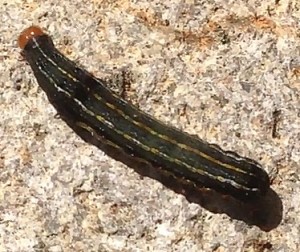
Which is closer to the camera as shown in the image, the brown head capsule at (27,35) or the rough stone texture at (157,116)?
the rough stone texture at (157,116)

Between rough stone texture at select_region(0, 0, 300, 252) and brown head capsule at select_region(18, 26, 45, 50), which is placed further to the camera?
brown head capsule at select_region(18, 26, 45, 50)

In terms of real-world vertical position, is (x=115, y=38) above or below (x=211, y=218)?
above

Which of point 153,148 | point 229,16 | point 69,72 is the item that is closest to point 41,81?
point 69,72

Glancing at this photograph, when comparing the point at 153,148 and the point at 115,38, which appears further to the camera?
the point at 115,38

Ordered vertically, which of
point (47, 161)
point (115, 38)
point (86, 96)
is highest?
point (115, 38)

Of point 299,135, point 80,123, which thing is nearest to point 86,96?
point 80,123

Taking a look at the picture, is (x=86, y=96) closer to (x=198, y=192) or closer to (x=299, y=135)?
(x=198, y=192)
